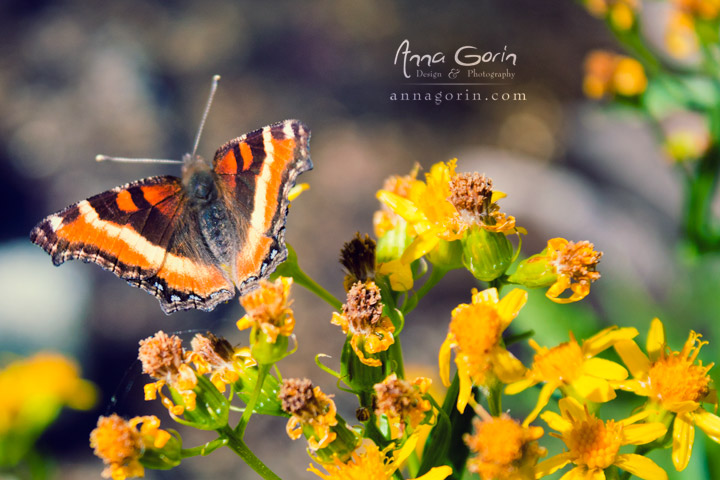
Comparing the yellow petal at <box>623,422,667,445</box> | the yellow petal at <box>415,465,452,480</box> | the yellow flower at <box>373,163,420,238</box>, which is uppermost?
the yellow flower at <box>373,163,420,238</box>

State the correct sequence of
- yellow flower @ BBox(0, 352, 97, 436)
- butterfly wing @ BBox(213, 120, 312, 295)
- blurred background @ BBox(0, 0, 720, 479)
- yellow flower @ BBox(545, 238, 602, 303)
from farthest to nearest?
blurred background @ BBox(0, 0, 720, 479), yellow flower @ BBox(0, 352, 97, 436), butterfly wing @ BBox(213, 120, 312, 295), yellow flower @ BBox(545, 238, 602, 303)

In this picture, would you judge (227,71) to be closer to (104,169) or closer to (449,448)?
(104,169)

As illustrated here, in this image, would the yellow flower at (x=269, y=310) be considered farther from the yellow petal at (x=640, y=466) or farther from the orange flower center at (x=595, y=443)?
the yellow petal at (x=640, y=466)

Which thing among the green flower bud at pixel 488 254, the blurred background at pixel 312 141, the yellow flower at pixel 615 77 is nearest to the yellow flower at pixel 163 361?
the green flower bud at pixel 488 254

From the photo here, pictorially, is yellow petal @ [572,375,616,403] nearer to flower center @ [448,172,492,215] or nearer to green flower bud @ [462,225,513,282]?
green flower bud @ [462,225,513,282]

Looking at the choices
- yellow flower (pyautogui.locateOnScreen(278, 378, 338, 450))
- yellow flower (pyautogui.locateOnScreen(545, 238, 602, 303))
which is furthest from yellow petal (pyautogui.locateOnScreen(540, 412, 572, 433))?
yellow flower (pyautogui.locateOnScreen(278, 378, 338, 450))
